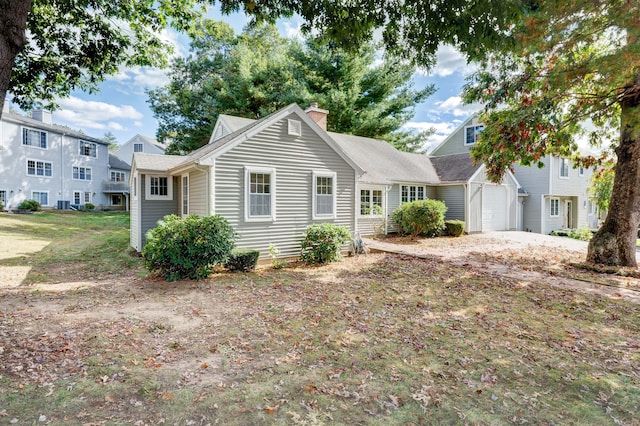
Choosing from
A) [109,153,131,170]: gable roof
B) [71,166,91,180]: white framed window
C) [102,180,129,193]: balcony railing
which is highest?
[109,153,131,170]: gable roof

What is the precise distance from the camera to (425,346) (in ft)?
15.7

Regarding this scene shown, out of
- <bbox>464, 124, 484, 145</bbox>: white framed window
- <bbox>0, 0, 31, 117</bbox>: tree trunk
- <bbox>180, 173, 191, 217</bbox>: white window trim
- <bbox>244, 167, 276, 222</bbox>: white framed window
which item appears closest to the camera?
<bbox>0, 0, 31, 117</bbox>: tree trunk

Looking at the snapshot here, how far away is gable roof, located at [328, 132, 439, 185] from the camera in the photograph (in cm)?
1767

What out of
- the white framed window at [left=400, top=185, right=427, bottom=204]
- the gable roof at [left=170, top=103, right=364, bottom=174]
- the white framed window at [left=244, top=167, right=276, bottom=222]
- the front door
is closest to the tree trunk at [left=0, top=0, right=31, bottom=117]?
the gable roof at [left=170, top=103, right=364, bottom=174]

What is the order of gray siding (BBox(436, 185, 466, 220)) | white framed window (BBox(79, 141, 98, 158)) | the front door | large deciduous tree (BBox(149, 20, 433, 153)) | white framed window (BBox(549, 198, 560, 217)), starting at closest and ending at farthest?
gray siding (BBox(436, 185, 466, 220)) → large deciduous tree (BBox(149, 20, 433, 153)) → white framed window (BBox(549, 198, 560, 217)) → the front door → white framed window (BBox(79, 141, 98, 158))

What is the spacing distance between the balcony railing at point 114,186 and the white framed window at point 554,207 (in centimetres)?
3950

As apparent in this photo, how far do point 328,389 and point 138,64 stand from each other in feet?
32.8

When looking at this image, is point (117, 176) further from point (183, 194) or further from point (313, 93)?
point (183, 194)

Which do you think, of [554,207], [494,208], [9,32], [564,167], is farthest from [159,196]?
[564,167]

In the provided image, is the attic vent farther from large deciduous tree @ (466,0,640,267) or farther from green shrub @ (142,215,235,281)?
large deciduous tree @ (466,0,640,267)

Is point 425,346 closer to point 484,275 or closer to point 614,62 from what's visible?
point 484,275

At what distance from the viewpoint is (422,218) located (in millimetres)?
16375

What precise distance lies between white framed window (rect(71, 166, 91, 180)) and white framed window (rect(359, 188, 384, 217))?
103ft

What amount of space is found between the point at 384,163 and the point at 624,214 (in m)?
11.1
